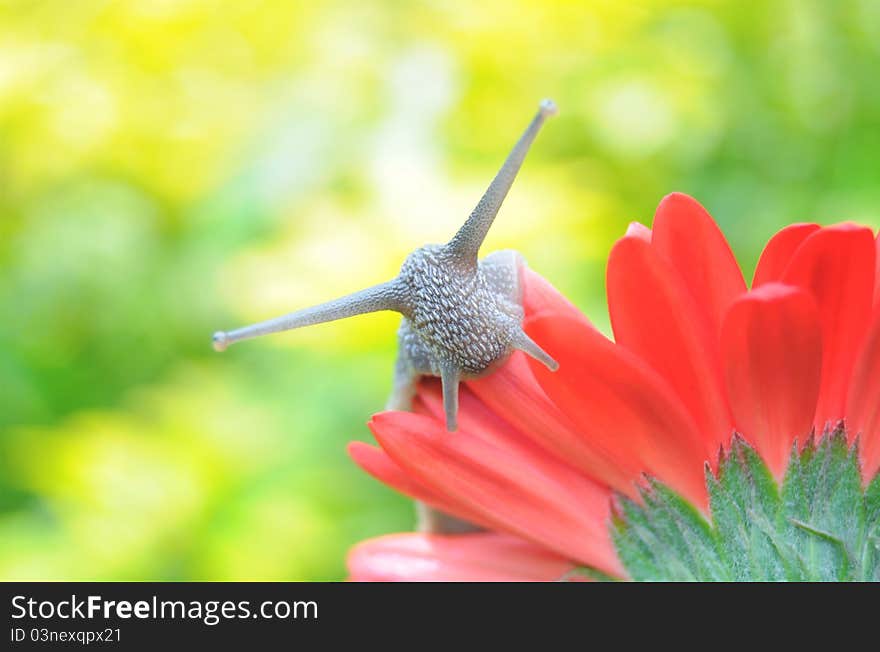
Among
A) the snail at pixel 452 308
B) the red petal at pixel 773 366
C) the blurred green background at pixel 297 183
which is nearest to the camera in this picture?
the red petal at pixel 773 366

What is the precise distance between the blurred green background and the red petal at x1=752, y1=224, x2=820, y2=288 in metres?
0.77

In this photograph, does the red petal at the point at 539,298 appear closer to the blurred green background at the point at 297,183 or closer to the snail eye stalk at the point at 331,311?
the snail eye stalk at the point at 331,311

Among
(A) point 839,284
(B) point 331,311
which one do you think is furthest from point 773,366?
(B) point 331,311

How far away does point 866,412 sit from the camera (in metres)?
0.57

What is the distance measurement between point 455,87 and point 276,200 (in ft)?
1.20

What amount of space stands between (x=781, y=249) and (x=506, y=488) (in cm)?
22

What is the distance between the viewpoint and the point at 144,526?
128 cm

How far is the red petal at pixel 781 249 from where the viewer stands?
1.83ft

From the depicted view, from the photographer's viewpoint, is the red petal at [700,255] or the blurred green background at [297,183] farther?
the blurred green background at [297,183]

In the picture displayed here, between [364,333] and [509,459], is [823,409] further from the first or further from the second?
[364,333]

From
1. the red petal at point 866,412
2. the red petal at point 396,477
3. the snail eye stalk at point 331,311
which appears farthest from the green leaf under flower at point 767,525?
the snail eye stalk at point 331,311

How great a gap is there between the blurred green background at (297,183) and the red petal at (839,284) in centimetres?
77

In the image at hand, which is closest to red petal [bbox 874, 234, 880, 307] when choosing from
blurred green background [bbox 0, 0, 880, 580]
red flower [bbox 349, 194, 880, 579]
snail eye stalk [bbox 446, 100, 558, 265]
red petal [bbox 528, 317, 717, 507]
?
red flower [bbox 349, 194, 880, 579]

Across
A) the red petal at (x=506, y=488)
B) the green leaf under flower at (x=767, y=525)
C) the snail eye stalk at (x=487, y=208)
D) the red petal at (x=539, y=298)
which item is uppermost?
the snail eye stalk at (x=487, y=208)
